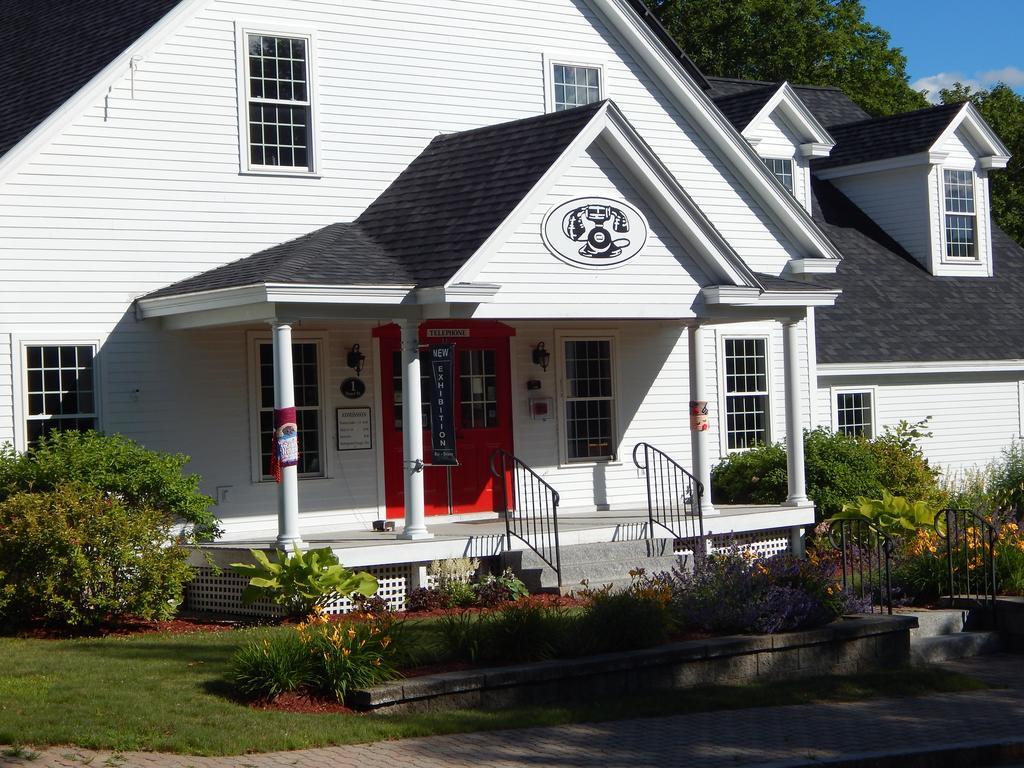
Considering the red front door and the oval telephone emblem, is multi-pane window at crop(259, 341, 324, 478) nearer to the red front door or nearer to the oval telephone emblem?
the red front door

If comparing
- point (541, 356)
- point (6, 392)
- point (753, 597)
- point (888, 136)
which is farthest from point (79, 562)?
point (888, 136)

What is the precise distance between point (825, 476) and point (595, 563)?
5.38 m

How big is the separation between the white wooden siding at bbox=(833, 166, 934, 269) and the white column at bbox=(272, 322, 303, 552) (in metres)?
15.0

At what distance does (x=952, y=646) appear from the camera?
14281 mm

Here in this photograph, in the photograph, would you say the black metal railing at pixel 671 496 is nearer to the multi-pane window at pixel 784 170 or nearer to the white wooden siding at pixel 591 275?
the white wooden siding at pixel 591 275

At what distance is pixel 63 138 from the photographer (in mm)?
15797

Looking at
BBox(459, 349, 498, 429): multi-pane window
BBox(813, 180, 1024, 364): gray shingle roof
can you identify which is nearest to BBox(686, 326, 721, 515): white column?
BBox(459, 349, 498, 429): multi-pane window

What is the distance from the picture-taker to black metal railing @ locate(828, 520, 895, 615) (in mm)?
14594

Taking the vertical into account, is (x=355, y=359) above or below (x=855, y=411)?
above

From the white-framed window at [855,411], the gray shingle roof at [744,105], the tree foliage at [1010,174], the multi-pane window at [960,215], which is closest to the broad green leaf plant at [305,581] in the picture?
the white-framed window at [855,411]

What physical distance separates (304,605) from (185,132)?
586 cm

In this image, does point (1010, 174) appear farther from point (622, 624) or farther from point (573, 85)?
point (622, 624)

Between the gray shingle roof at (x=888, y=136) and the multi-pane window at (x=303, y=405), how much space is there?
1323cm

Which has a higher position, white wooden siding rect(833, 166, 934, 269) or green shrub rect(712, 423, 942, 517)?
white wooden siding rect(833, 166, 934, 269)
